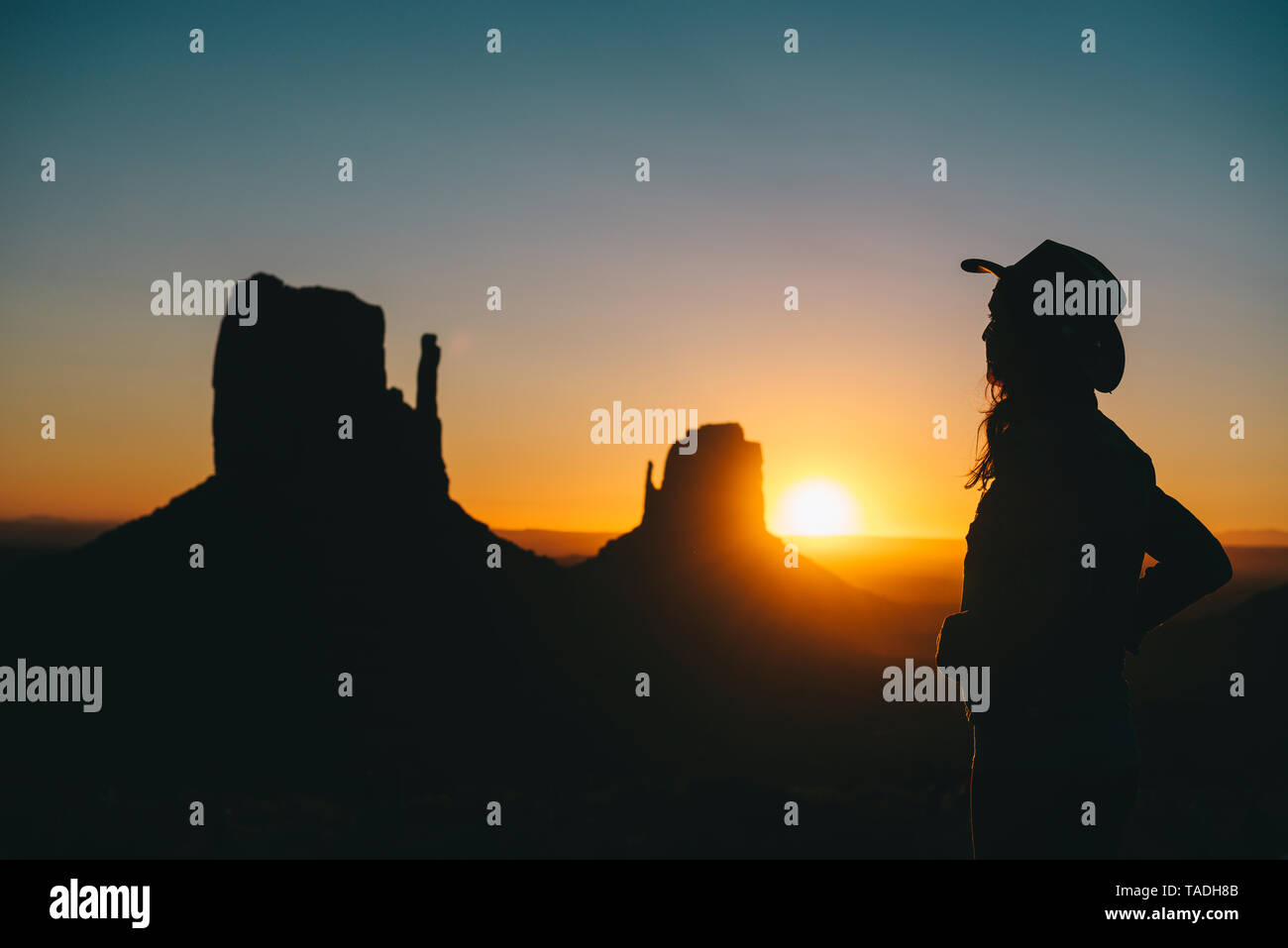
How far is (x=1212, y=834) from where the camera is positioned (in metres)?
51.4

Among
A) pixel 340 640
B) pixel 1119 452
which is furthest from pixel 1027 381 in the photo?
pixel 340 640

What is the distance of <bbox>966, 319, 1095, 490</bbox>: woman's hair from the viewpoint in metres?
3.08

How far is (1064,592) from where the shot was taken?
2881 millimetres

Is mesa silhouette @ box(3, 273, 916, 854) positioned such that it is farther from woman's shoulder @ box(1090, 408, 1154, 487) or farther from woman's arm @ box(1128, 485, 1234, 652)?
woman's shoulder @ box(1090, 408, 1154, 487)

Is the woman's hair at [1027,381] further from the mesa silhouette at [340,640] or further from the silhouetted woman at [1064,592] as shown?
the mesa silhouette at [340,640]

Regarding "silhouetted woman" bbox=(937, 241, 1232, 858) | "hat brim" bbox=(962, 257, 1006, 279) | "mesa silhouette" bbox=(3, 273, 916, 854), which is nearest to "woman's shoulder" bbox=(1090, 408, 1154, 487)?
"silhouetted woman" bbox=(937, 241, 1232, 858)

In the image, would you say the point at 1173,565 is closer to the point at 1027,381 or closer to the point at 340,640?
the point at 1027,381

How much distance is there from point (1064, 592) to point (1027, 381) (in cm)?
76

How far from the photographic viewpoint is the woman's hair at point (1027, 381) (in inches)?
121

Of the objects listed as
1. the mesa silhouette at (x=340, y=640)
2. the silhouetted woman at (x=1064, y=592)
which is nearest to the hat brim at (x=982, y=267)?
the silhouetted woman at (x=1064, y=592)

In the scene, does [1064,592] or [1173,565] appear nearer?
[1064,592]

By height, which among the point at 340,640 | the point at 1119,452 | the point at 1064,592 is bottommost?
the point at 340,640

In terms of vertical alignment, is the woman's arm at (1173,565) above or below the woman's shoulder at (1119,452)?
below
